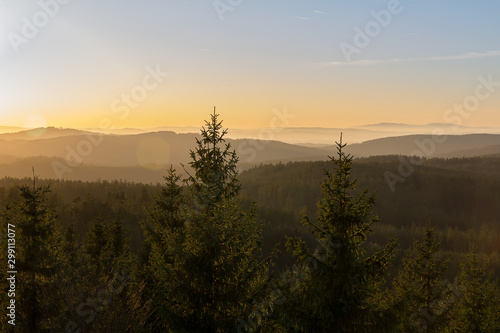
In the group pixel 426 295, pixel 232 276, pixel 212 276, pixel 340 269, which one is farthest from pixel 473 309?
pixel 212 276

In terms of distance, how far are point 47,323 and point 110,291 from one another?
2407 mm

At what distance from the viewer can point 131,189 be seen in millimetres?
161750

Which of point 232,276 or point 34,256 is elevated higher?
point 232,276

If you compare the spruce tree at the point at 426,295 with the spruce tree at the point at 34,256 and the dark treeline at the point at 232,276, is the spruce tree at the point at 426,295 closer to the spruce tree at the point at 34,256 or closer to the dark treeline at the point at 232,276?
the dark treeline at the point at 232,276

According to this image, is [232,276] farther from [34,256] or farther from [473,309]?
[473,309]

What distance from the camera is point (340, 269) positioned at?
11.7 metres

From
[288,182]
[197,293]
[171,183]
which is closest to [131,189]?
[288,182]

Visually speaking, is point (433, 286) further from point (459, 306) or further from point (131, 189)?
point (131, 189)

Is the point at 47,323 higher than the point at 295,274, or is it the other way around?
the point at 295,274

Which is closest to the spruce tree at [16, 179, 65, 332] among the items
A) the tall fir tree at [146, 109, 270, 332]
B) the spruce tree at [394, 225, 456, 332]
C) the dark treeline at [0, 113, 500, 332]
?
the dark treeline at [0, 113, 500, 332]

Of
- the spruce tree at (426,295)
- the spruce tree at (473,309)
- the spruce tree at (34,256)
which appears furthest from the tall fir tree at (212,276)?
the spruce tree at (473,309)

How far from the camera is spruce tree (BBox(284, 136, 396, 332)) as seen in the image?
11.6m

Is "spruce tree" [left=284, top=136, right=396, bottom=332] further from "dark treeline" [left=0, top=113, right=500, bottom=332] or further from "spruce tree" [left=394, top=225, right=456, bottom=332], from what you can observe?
"spruce tree" [left=394, top=225, right=456, bottom=332]

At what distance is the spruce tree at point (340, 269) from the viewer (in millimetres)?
11578
